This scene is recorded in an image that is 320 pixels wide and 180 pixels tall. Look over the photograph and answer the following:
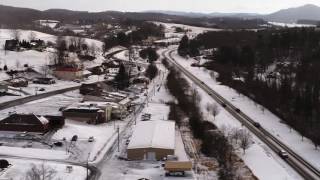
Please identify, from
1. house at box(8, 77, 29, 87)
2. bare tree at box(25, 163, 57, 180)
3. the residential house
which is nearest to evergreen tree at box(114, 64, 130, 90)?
the residential house

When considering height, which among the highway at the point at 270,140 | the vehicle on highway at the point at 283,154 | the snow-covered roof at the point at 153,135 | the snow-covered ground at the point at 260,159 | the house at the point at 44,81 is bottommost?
the highway at the point at 270,140

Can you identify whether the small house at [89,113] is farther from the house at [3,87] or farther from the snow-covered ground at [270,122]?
the snow-covered ground at [270,122]

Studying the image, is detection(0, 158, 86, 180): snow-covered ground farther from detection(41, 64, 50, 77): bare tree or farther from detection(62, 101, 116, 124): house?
detection(41, 64, 50, 77): bare tree

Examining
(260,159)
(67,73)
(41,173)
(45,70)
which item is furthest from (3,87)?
(260,159)

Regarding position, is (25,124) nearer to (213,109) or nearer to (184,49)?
(213,109)

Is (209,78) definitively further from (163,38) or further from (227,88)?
(163,38)

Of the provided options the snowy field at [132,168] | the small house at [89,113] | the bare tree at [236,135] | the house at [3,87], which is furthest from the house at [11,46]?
the bare tree at [236,135]
